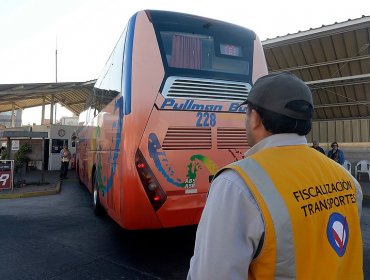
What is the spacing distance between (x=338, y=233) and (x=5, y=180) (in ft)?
45.1

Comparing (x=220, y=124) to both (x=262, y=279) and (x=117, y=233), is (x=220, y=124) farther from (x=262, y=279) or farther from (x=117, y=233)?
(x=262, y=279)

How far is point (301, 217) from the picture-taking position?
1258 mm

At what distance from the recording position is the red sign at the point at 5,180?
12825mm

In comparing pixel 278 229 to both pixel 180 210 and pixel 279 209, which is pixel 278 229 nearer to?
pixel 279 209

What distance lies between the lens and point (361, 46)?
12469 millimetres

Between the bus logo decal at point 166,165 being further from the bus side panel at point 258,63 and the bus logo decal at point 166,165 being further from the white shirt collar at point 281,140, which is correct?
the white shirt collar at point 281,140

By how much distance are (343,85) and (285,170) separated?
14.3m

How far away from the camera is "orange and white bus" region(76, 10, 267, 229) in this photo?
4.80m

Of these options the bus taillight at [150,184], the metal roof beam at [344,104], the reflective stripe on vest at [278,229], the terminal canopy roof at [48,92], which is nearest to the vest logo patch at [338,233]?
the reflective stripe on vest at [278,229]

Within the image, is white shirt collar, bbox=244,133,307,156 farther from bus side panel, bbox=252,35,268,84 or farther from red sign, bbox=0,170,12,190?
red sign, bbox=0,170,12,190

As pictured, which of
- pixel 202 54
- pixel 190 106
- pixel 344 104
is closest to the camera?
pixel 190 106

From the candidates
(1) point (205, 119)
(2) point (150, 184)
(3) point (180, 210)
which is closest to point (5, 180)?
(2) point (150, 184)

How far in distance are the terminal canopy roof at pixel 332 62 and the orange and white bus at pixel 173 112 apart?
290 inches

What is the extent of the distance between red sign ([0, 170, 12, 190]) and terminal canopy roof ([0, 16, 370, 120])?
1096 centimetres
